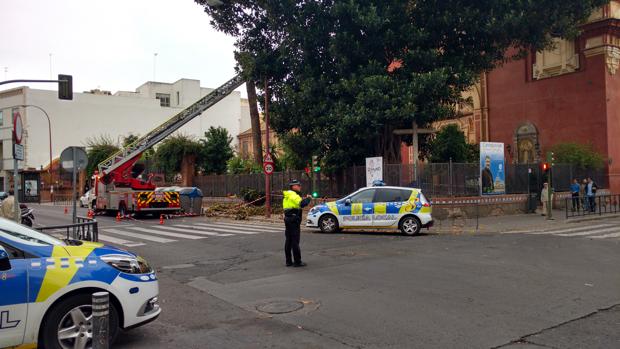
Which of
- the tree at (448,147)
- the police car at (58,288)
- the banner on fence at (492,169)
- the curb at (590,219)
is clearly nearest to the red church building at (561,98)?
the tree at (448,147)

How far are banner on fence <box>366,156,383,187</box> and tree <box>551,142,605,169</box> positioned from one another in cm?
1303

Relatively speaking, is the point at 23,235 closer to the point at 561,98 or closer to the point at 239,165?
the point at 239,165

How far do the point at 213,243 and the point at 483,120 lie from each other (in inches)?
1106

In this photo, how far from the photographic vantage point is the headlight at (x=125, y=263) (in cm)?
529

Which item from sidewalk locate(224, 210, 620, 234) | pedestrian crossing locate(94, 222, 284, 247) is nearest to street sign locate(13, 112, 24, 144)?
pedestrian crossing locate(94, 222, 284, 247)

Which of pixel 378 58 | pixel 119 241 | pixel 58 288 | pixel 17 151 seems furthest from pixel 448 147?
pixel 58 288

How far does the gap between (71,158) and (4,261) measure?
8.13 m

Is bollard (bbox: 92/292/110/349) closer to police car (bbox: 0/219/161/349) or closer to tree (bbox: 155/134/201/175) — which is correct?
police car (bbox: 0/219/161/349)

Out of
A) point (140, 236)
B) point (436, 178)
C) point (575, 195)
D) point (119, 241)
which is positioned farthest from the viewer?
point (575, 195)

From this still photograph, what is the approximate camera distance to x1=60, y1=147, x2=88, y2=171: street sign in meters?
12.1

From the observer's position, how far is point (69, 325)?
4992 mm

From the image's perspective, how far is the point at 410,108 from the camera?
20953 millimetres

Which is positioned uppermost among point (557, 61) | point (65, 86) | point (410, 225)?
point (557, 61)

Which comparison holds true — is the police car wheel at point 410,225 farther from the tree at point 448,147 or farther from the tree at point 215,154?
the tree at point 215,154
